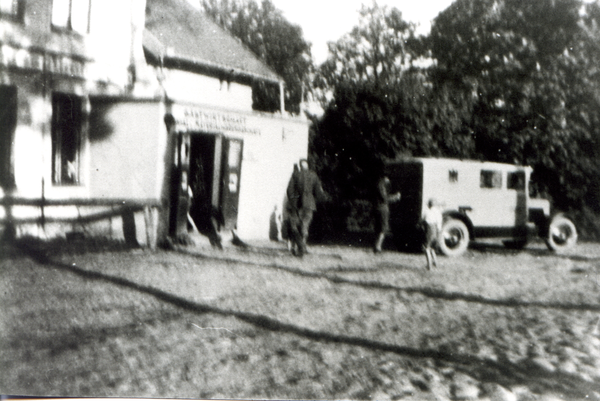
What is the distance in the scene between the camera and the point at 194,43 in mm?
4754

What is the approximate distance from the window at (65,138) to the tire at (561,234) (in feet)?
20.5

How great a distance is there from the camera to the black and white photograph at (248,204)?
3570 mm

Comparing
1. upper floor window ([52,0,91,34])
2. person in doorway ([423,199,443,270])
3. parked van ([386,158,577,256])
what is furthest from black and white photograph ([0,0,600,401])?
parked van ([386,158,577,256])

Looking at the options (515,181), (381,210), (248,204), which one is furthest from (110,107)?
(515,181)

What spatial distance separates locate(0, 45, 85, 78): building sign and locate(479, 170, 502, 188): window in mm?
6777

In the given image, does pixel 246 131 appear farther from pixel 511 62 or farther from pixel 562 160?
pixel 562 160

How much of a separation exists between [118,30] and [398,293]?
11.7 ft

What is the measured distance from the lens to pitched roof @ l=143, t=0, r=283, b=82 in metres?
4.41

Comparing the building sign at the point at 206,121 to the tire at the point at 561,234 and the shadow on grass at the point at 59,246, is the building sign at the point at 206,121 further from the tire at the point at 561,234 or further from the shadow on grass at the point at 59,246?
the tire at the point at 561,234

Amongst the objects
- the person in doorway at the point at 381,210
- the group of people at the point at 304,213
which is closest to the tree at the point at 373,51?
the group of people at the point at 304,213

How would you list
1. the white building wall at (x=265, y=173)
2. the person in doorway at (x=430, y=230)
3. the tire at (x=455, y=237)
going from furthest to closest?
the tire at (x=455, y=237), the person in doorway at (x=430, y=230), the white building wall at (x=265, y=173)

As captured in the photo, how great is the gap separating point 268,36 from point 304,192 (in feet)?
10.3

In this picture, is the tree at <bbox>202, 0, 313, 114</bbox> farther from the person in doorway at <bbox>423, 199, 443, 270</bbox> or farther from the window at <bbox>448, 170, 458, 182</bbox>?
the window at <bbox>448, 170, 458, 182</bbox>

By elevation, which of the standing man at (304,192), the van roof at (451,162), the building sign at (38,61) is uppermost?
the building sign at (38,61)
